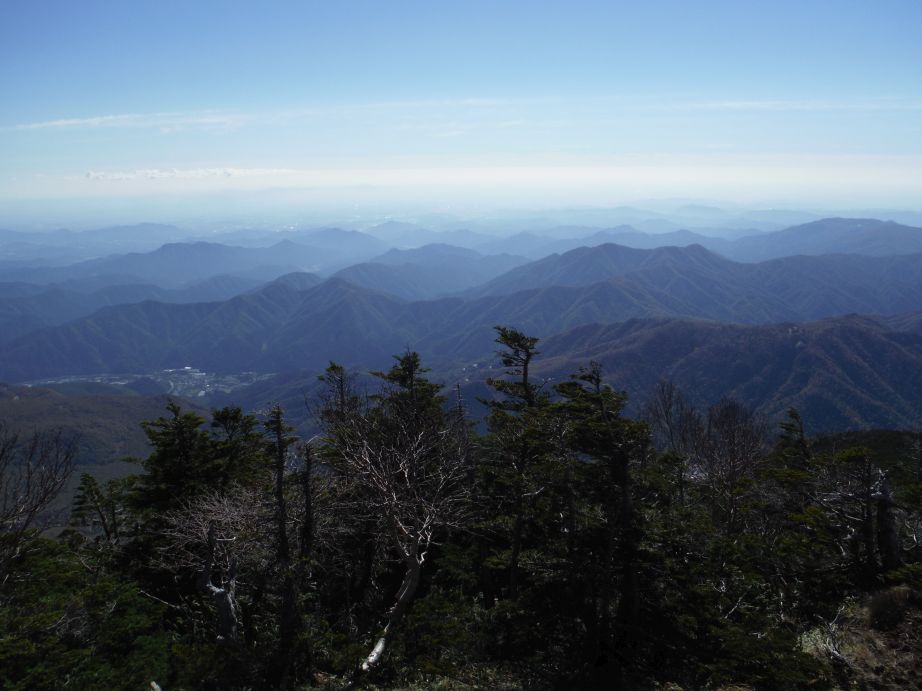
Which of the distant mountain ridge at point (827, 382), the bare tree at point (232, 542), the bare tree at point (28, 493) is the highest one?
the bare tree at point (28, 493)

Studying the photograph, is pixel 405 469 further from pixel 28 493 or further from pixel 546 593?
pixel 28 493

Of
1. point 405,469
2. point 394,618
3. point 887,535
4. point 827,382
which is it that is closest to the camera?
point 887,535

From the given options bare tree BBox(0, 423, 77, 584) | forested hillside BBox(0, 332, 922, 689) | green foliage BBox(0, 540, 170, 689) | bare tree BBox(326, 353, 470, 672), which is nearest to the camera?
forested hillside BBox(0, 332, 922, 689)

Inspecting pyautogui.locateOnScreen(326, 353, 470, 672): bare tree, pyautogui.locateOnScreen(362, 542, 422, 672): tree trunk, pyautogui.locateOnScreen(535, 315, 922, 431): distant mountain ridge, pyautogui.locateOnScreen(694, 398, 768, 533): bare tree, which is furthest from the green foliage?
pyautogui.locateOnScreen(535, 315, 922, 431): distant mountain ridge

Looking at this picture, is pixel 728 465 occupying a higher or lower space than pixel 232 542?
lower

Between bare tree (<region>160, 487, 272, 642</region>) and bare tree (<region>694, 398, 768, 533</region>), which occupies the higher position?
bare tree (<region>160, 487, 272, 642</region>)

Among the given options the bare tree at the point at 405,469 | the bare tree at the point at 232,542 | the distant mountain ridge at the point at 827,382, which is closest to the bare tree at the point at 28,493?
the bare tree at the point at 232,542

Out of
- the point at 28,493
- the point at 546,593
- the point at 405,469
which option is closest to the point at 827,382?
the point at 546,593

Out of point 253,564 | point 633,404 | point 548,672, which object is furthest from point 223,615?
point 633,404

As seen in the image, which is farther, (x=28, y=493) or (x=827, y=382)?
(x=827, y=382)

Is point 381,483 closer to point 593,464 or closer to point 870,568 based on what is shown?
point 593,464

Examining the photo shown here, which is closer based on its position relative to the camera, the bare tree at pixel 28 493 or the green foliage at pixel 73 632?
the green foliage at pixel 73 632

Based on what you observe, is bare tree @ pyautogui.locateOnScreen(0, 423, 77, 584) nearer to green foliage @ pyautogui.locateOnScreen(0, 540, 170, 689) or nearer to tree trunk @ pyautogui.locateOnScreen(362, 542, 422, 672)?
green foliage @ pyautogui.locateOnScreen(0, 540, 170, 689)

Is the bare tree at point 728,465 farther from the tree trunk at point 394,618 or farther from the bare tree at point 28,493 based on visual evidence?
the bare tree at point 28,493
